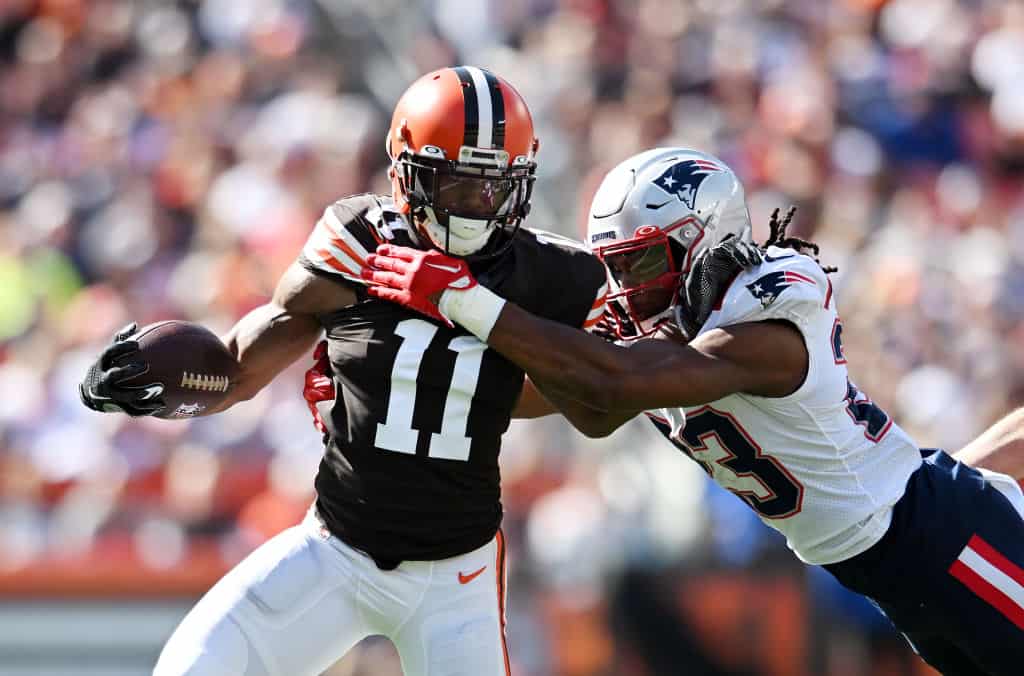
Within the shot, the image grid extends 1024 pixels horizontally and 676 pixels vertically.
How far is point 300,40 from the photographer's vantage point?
8.74 m

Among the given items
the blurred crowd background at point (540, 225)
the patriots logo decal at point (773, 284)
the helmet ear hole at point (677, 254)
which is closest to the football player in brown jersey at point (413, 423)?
the helmet ear hole at point (677, 254)

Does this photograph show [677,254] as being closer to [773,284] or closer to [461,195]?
[773,284]

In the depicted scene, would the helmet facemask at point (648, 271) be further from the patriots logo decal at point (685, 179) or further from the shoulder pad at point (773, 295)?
the shoulder pad at point (773, 295)

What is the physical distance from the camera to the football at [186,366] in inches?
139

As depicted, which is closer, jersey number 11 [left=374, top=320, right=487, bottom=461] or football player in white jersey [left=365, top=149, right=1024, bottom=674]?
jersey number 11 [left=374, top=320, right=487, bottom=461]

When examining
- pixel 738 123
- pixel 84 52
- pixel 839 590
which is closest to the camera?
pixel 839 590

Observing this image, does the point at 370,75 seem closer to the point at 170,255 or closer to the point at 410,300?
the point at 170,255

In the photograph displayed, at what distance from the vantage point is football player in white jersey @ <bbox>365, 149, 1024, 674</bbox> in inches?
136

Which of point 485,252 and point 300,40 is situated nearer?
point 485,252

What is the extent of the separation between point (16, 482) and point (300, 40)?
3169 millimetres

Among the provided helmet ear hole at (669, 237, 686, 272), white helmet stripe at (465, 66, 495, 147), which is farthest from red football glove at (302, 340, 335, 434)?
helmet ear hole at (669, 237, 686, 272)

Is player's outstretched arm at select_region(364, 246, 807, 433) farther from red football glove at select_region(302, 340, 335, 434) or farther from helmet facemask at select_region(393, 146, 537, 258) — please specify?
red football glove at select_region(302, 340, 335, 434)

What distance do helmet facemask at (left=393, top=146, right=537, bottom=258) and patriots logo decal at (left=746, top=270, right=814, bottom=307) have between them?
594 millimetres

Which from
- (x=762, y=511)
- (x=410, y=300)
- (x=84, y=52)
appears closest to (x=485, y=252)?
(x=410, y=300)
